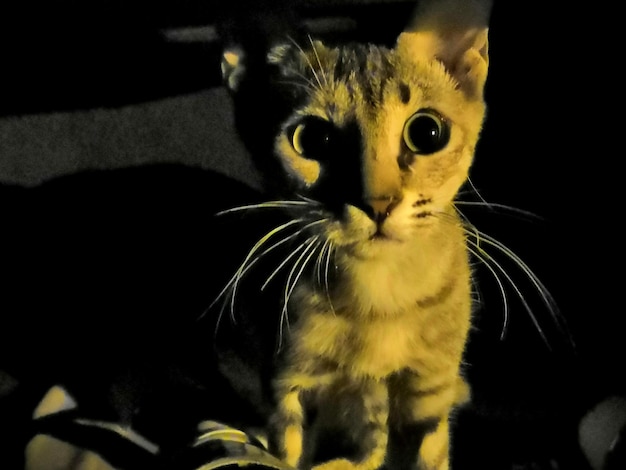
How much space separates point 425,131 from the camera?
692mm

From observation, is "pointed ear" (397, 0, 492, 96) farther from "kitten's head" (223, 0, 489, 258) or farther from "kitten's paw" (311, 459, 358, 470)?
"kitten's paw" (311, 459, 358, 470)

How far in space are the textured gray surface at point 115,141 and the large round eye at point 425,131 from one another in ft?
1.42

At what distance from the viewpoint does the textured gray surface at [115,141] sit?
108 cm

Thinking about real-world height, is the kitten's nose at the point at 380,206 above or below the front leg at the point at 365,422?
above

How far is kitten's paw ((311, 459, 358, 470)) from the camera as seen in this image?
0.88m

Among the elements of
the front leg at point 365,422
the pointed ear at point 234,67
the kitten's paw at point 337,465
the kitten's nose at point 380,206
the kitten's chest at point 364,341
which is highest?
the pointed ear at point 234,67

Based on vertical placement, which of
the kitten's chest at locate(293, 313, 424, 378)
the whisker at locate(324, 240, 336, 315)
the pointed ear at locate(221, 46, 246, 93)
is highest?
Answer: the pointed ear at locate(221, 46, 246, 93)

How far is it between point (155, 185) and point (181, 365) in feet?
0.97

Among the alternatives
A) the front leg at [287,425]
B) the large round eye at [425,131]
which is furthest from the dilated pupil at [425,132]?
the front leg at [287,425]

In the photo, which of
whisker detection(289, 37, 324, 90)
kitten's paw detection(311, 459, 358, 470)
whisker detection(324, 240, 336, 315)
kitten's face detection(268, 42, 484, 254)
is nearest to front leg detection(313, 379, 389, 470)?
kitten's paw detection(311, 459, 358, 470)

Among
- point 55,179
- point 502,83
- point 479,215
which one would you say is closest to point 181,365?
point 55,179

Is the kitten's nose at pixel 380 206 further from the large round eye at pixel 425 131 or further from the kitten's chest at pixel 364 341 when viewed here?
the kitten's chest at pixel 364 341

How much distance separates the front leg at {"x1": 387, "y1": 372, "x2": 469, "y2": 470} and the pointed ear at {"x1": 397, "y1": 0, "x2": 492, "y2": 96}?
0.35 m

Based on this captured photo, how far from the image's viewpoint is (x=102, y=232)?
1097mm
